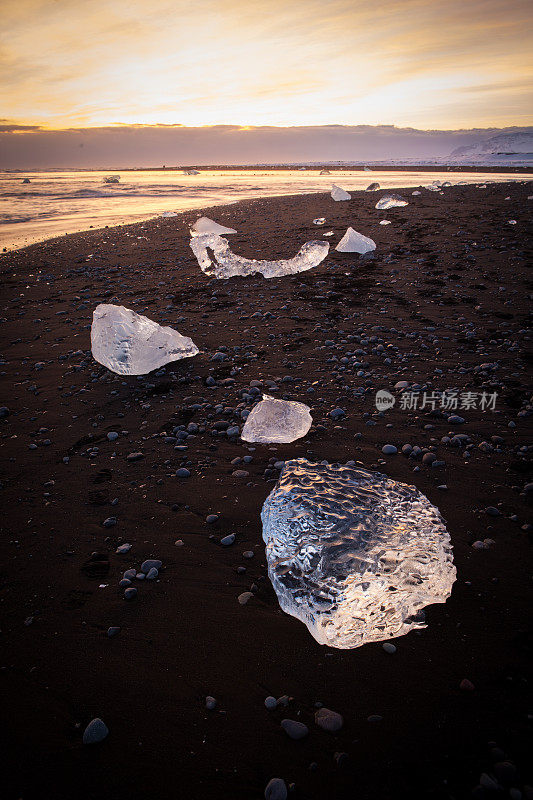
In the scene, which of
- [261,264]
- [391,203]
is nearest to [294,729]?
[261,264]

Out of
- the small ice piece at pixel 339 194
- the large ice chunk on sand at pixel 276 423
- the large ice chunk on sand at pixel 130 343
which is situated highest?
the small ice piece at pixel 339 194

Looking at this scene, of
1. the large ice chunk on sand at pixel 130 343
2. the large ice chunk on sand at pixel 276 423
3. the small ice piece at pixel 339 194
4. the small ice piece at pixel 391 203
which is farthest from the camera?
the small ice piece at pixel 339 194

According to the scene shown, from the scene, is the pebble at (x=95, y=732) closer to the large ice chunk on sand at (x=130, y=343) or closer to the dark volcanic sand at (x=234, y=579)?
the dark volcanic sand at (x=234, y=579)

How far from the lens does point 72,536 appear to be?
3.08m

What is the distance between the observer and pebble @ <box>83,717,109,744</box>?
1912 millimetres

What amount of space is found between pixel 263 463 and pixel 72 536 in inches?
67.4

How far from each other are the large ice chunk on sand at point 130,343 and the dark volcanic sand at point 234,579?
0.23 m

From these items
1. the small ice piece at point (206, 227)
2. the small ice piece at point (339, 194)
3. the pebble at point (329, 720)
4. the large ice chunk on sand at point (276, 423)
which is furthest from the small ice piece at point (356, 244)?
the pebble at point (329, 720)

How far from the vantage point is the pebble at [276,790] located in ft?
5.52

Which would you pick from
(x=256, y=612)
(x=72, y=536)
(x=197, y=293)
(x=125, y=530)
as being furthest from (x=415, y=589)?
(x=197, y=293)

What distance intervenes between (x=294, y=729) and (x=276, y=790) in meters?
0.24

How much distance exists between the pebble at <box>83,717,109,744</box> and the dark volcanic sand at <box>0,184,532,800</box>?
0.04m

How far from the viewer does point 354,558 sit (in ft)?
8.36

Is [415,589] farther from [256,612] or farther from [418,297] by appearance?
[418,297]
